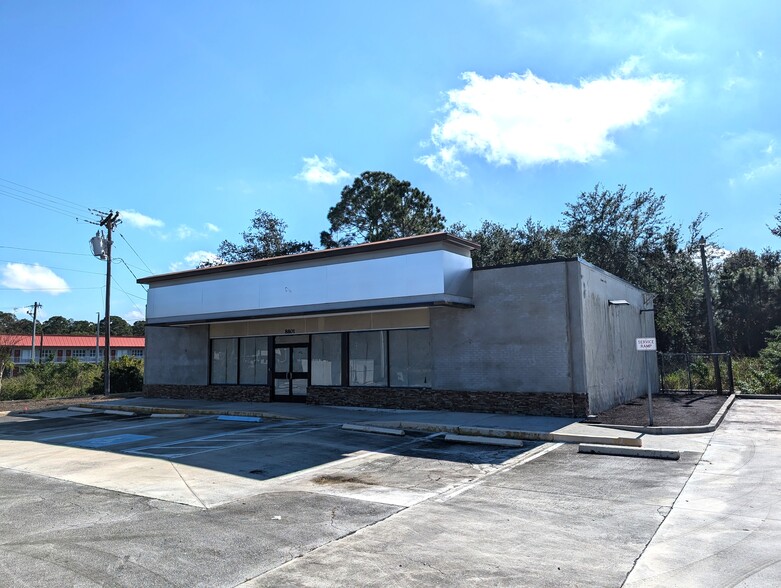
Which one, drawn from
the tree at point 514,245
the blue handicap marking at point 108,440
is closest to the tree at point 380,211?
the tree at point 514,245

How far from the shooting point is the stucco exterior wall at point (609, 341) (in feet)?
52.6

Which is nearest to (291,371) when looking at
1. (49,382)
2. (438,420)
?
(438,420)

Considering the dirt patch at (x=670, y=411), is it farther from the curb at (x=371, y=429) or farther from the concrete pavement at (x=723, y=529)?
the curb at (x=371, y=429)

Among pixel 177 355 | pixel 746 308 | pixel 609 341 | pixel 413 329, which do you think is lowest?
pixel 177 355

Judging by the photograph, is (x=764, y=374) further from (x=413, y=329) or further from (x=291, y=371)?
(x=291, y=371)

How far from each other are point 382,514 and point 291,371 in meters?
15.1

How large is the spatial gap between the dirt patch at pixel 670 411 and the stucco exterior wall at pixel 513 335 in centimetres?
138

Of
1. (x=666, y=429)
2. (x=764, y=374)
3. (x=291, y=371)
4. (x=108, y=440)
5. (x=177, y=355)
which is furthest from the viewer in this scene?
(x=764, y=374)

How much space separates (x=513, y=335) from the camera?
1639 centimetres

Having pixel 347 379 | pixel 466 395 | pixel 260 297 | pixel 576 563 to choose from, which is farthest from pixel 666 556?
pixel 260 297

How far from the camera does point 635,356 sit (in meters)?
22.4

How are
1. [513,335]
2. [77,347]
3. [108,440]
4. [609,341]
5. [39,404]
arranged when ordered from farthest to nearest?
[77,347] → [39,404] → [609,341] → [513,335] → [108,440]

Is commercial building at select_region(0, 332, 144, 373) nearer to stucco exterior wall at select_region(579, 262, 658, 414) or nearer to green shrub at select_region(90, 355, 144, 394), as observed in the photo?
green shrub at select_region(90, 355, 144, 394)

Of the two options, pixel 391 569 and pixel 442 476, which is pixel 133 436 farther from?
pixel 391 569
